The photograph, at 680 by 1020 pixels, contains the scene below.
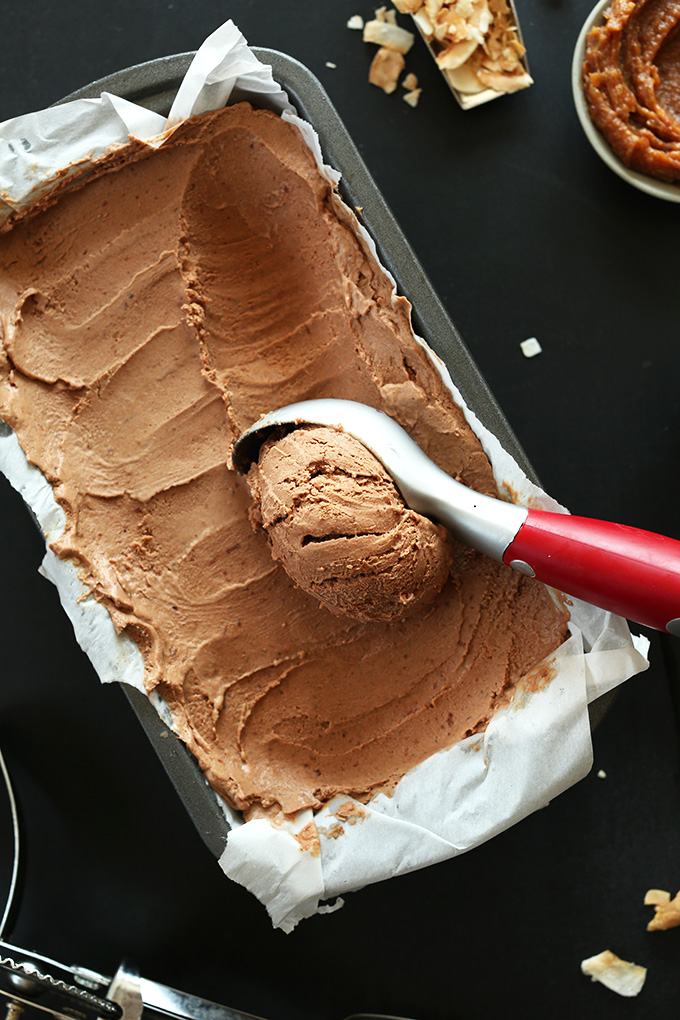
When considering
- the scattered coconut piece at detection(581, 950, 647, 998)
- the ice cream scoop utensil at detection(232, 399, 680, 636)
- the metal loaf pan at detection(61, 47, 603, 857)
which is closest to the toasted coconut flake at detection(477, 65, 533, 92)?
the metal loaf pan at detection(61, 47, 603, 857)

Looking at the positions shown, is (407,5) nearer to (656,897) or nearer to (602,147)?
(602,147)

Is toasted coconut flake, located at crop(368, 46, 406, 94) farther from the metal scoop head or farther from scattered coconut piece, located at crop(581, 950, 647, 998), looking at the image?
scattered coconut piece, located at crop(581, 950, 647, 998)

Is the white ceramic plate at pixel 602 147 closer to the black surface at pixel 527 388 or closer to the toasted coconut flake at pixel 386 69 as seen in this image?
the black surface at pixel 527 388

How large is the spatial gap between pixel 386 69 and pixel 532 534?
1151mm

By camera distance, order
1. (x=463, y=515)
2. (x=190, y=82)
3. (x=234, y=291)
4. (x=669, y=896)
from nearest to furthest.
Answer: (x=463, y=515) → (x=190, y=82) → (x=234, y=291) → (x=669, y=896)

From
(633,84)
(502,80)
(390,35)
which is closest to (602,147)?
(633,84)

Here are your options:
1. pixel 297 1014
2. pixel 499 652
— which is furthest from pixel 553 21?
pixel 297 1014

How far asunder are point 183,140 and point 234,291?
0.29 m

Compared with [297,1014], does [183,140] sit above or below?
above

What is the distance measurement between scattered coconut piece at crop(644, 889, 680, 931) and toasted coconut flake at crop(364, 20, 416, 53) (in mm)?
1998

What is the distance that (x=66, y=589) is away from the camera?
4.85ft

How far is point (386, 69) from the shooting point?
173 centimetres

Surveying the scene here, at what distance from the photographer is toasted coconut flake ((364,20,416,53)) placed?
173cm

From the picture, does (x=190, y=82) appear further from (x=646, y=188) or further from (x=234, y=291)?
(x=646, y=188)
